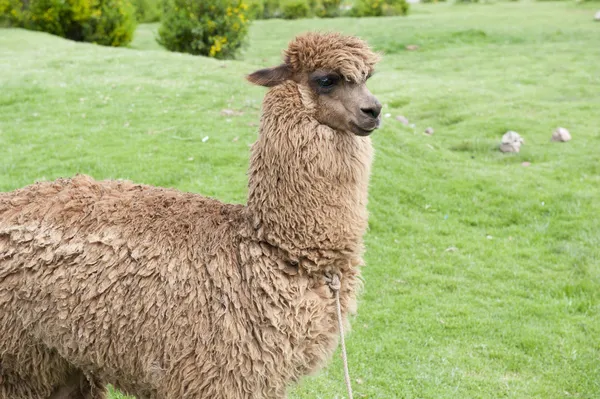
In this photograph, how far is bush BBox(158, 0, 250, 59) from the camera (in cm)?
1639

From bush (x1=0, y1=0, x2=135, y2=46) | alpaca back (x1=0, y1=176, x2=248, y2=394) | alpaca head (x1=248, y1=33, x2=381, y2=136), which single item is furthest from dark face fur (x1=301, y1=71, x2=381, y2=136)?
bush (x1=0, y1=0, x2=135, y2=46)

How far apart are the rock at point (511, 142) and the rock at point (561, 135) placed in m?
0.61

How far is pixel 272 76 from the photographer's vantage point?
2.96m

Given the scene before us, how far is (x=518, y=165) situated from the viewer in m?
9.59

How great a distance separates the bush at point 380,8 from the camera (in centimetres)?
2852

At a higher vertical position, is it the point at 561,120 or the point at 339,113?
the point at 339,113

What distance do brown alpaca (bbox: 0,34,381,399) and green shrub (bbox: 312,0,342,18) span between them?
27.7m

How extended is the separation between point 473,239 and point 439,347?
2257 millimetres

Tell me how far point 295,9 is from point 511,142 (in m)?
20.7

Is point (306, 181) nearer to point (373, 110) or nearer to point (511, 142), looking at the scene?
point (373, 110)

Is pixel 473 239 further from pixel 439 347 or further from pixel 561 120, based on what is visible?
pixel 561 120

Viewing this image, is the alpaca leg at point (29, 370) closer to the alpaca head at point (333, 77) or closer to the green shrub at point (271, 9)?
the alpaca head at point (333, 77)

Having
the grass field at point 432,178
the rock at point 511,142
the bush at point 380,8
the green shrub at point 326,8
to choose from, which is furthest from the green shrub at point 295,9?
the rock at point 511,142

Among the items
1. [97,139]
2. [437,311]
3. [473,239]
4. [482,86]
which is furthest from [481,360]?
[482,86]
